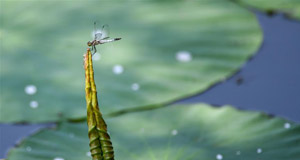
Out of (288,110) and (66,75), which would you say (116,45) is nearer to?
(66,75)

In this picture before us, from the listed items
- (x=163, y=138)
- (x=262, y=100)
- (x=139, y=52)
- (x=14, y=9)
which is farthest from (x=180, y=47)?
(x=14, y=9)

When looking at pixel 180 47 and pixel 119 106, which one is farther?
pixel 180 47

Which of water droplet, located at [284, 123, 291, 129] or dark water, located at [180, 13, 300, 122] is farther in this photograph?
dark water, located at [180, 13, 300, 122]

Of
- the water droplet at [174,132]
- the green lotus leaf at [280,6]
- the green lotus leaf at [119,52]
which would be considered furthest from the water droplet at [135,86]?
the green lotus leaf at [280,6]

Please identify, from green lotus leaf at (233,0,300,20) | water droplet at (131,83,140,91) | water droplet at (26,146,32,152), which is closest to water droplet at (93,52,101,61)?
water droplet at (131,83,140,91)

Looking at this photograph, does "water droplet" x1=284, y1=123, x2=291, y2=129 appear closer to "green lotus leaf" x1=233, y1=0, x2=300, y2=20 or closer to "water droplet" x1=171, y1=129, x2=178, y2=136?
"water droplet" x1=171, y1=129, x2=178, y2=136

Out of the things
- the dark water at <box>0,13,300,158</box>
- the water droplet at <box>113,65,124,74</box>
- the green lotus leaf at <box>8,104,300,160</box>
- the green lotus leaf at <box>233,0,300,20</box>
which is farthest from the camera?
the green lotus leaf at <box>233,0,300,20</box>

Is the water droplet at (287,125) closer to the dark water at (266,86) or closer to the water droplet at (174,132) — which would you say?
the dark water at (266,86)
